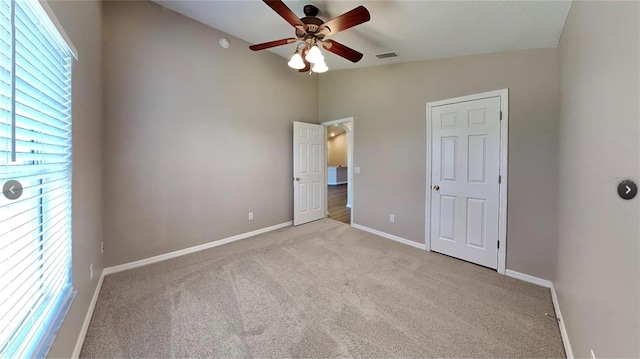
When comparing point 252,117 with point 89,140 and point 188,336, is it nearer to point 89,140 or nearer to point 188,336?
point 89,140

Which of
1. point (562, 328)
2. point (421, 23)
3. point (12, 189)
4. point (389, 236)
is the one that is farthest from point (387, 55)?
point (12, 189)

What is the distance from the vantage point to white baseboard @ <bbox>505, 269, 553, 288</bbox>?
7.47 feet

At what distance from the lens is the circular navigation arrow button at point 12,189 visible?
84cm

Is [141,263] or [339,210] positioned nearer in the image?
[141,263]

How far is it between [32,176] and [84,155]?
94cm

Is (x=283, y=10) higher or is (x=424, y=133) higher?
(x=283, y=10)

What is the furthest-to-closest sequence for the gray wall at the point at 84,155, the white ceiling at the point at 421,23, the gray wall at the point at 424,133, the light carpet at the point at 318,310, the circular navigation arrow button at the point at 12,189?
1. the gray wall at the point at 424,133
2. the white ceiling at the point at 421,23
3. the light carpet at the point at 318,310
4. the gray wall at the point at 84,155
5. the circular navigation arrow button at the point at 12,189

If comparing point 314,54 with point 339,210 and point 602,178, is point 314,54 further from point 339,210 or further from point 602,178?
point 339,210

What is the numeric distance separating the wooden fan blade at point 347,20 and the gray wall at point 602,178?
4.20ft

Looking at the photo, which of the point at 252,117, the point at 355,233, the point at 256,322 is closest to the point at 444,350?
the point at 256,322

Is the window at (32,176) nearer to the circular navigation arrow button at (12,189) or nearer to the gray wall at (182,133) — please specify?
the circular navigation arrow button at (12,189)

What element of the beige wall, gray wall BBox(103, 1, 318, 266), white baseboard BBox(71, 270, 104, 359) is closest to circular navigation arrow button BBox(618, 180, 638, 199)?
white baseboard BBox(71, 270, 104, 359)

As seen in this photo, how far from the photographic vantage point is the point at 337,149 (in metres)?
11.4

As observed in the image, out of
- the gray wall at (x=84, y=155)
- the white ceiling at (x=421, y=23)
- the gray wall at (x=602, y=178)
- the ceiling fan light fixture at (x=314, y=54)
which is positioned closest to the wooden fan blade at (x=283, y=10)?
the ceiling fan light fixture at (x=314, y=54)
